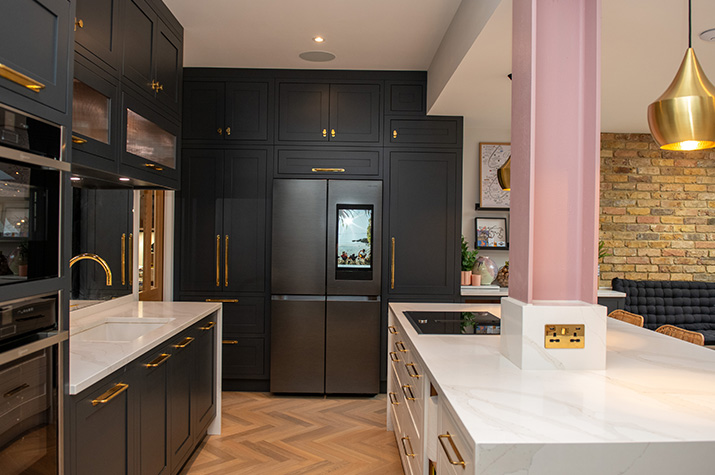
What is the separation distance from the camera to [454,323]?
2617 millimetres

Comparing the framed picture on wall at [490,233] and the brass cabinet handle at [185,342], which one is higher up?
the framed picture on wall at [490,233]

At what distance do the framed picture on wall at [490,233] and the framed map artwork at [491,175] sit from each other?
151 mm


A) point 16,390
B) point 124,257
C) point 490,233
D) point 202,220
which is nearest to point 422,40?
point 490,233

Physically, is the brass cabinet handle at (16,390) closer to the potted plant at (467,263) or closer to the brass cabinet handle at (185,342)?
the brass cabinet handle at (185,342)

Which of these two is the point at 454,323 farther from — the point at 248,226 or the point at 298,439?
the point at 248,226

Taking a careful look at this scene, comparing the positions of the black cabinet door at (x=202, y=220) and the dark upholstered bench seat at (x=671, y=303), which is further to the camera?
the dark upholstered bench seat at (x=671, y=303)

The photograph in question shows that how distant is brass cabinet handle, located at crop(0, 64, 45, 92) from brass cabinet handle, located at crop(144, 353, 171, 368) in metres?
1.22

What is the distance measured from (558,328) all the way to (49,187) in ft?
5.47

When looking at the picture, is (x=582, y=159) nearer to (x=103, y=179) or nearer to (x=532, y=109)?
(x=532, y=109)

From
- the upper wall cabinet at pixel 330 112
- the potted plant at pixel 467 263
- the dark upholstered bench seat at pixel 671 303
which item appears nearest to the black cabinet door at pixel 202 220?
the upper wall cabinet at pixel 330 112

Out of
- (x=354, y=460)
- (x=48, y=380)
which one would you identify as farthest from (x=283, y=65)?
(x=48, y=380)

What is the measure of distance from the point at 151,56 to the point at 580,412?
2601 millimetres

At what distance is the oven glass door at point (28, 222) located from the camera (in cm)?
124

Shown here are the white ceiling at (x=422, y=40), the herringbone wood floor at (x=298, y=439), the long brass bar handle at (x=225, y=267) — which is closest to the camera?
the white ceiling at (x=422, y=40)
